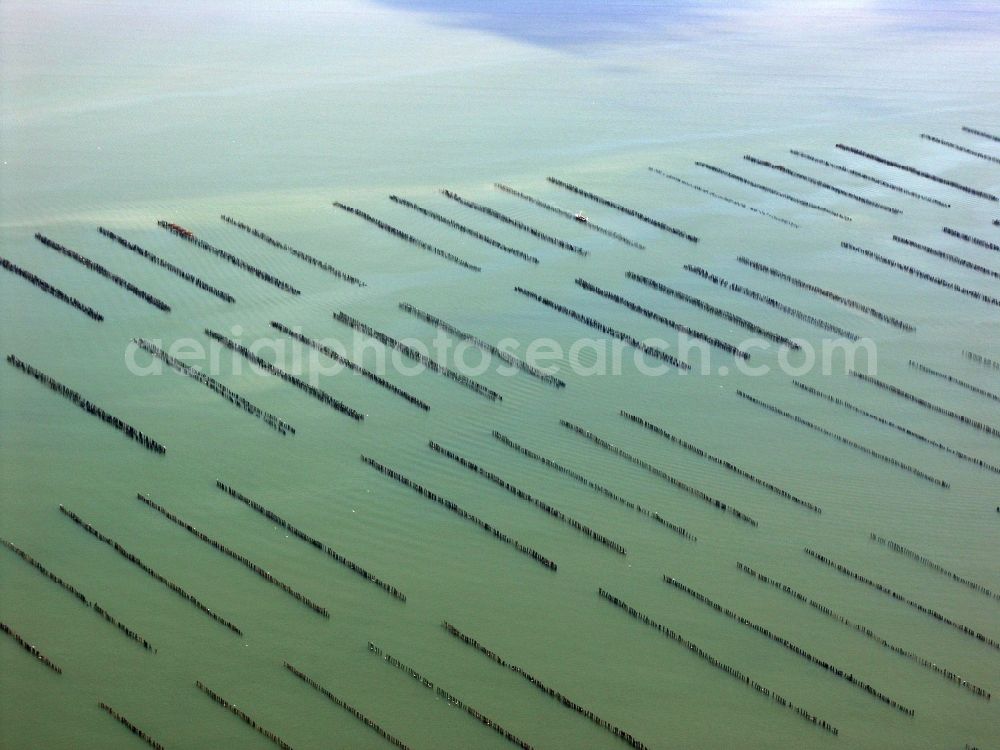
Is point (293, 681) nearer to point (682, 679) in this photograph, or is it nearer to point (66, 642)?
point (66, 642)

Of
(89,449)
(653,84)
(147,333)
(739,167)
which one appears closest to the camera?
(89,449)

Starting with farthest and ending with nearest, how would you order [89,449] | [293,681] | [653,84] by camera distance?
[653,84], [89,449], [293,681]

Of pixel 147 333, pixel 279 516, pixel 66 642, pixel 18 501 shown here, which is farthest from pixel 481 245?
pixel 66 642

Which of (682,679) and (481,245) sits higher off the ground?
(481,245)

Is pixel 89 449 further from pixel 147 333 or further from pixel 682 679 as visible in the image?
pixel 682 679

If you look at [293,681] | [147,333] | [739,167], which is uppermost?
[739,167]

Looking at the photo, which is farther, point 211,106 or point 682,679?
point 211,106
